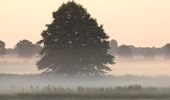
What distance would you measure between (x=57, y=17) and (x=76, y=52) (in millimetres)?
3970

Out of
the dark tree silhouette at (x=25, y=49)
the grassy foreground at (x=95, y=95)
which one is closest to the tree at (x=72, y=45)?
the grassy foreground at (x=95, y=95)

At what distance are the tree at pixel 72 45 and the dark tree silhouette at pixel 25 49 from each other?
378ft

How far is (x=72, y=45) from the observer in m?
68.2

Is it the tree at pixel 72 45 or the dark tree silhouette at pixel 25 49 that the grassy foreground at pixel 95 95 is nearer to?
the tree at pixel 72 45

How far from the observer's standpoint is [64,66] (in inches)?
2670

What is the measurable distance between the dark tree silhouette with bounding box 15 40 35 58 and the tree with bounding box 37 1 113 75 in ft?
378

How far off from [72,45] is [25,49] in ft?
381

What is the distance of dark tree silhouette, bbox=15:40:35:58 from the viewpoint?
601 feet

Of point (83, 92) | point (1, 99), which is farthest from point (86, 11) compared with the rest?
point (1, 99)

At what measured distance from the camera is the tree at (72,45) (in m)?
67.6

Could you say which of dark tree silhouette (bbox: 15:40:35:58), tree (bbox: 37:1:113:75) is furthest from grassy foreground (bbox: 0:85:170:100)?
dark tree silhouette (bbox: 15:40:35:58)

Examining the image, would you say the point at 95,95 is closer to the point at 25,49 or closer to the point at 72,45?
the point at 72,45

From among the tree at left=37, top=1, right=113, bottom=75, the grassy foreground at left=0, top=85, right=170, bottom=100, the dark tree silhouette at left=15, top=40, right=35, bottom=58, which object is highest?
the dark tree silhouette at left=15, top=40, right=35, bottom=58

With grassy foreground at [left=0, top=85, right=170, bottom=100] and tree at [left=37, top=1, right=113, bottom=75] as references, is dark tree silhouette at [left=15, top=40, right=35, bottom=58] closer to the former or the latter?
tree at [left=37, top=1, right=113, bottom=75]
